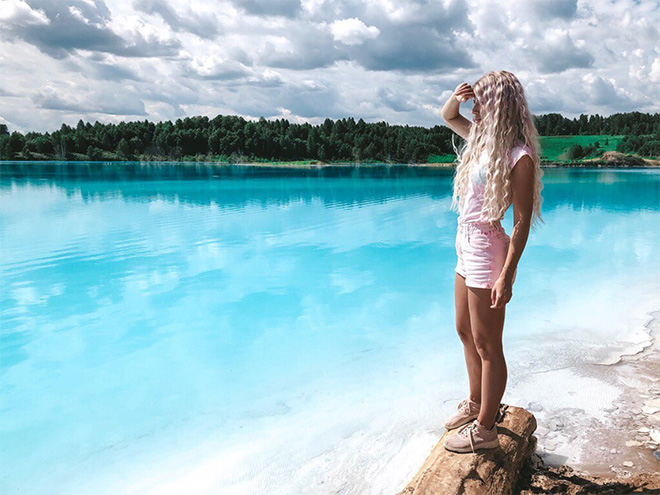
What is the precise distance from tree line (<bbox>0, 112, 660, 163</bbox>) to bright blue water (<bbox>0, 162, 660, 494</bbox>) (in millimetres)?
141225

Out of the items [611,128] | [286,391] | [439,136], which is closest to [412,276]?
[286,391]

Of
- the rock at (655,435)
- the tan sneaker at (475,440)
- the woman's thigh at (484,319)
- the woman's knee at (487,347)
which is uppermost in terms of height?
the woman's thigh at (484,319)

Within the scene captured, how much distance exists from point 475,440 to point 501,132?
1.85 m

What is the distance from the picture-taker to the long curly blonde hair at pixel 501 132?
8.98 ft

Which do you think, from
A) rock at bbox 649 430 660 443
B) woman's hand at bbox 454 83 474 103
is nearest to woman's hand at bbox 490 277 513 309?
woman's hand at bbox 454 83 474 103

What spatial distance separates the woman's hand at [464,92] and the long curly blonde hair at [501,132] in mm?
189

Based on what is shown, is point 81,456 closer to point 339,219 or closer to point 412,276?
point 412,276

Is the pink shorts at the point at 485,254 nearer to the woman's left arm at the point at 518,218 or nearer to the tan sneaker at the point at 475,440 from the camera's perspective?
the woman's left arm at the point at 518,218

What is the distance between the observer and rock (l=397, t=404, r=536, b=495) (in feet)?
9.55

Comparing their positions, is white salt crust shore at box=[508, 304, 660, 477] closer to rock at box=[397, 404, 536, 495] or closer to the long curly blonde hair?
rock at box=[397, 404, 536, 495]

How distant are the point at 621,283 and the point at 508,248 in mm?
9576

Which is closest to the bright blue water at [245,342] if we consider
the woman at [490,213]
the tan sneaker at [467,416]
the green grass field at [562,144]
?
the tan sneaker at [467,416]

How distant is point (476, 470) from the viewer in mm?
3008

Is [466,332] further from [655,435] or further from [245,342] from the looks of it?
[245,342]
